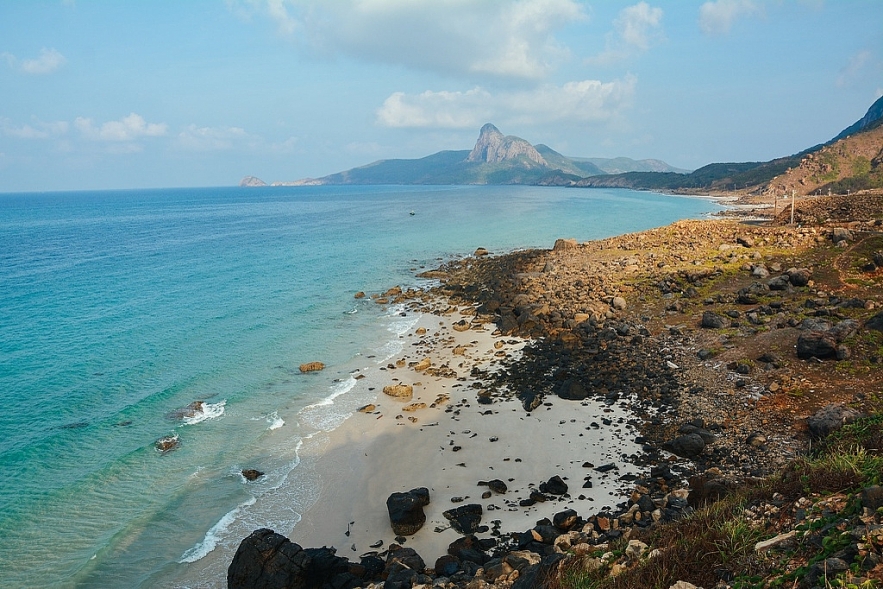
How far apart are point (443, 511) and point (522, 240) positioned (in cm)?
6692

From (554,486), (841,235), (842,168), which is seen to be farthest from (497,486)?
(842,168)

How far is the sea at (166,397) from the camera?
16.1 meters

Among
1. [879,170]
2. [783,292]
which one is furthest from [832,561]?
[879,170]

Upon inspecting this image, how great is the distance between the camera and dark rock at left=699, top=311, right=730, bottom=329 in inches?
1041

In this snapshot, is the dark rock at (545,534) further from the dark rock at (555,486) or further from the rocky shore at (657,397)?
the dark rock at (555,486)

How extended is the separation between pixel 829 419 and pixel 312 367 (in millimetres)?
24594

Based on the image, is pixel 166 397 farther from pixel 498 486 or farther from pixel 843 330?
pixel 843 330

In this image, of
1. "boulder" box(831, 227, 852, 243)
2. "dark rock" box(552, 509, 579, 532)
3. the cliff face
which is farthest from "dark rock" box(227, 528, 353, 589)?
the cliff face

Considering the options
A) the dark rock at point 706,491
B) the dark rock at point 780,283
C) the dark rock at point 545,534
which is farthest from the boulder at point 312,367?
the dark rock at point 780,283

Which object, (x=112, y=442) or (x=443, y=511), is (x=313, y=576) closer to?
(x=443, y=511)

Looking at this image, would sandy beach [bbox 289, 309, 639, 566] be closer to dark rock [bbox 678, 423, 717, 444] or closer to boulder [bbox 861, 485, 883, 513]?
dark rock [bbox 678, 423, 717, 444]

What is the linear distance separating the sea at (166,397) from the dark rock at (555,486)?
27.3ft

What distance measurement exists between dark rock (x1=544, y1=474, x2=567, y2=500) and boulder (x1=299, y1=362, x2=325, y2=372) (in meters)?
17.3

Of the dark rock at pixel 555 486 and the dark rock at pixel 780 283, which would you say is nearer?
the dark rock at pixel 555 486
